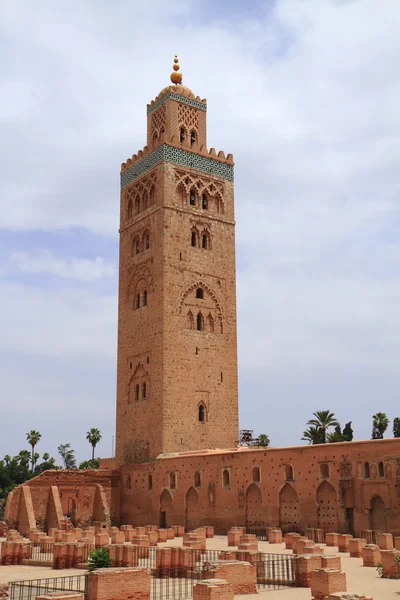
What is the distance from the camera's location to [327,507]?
22625mm

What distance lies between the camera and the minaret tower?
31125 millimetres

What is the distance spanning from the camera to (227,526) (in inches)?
1020

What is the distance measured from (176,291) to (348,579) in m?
19.5

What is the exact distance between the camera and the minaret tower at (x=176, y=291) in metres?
31.1

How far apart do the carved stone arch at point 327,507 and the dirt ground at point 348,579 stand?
7.11 ft

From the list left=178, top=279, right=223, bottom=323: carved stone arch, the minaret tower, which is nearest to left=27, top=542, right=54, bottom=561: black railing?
the minaret tower

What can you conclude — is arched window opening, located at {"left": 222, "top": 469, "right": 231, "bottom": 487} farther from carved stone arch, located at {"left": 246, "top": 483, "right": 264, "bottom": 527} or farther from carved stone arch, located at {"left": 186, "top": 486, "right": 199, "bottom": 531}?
carved stone arch, located at {"left": 186, "top": 486, "right": 199, "bottom": 531}

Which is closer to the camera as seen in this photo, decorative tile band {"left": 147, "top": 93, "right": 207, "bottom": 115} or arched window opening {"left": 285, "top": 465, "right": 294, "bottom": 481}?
arched window opening {"left": 285, "top": 465, "right": 294, "bottom": 481}

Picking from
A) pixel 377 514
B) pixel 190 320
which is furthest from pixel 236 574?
pixel 190 320

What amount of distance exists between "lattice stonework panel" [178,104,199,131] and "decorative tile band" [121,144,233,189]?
1678 millimetres

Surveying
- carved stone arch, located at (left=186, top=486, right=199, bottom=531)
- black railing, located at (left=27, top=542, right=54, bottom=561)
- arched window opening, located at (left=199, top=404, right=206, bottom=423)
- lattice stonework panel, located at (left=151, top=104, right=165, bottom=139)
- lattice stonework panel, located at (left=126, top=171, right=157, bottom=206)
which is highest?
lattice stonework panel, located at (left=151, top=104, right=165, bottom=139)

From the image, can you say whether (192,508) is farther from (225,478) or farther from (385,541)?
(385,541)

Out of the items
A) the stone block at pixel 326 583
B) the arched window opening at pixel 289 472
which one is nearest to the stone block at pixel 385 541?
the arched window opening at pixel 289 472

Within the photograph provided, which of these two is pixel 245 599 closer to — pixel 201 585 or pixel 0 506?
pixel 201 585
